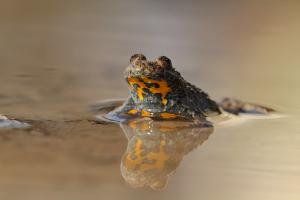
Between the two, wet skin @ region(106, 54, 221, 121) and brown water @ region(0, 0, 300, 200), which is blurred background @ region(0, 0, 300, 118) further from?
wet skin @ region(106, 54, 221, 121)

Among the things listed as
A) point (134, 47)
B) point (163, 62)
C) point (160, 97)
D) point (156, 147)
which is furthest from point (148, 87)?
point (134, 47)

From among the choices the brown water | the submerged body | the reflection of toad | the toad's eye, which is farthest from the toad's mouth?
the brown water

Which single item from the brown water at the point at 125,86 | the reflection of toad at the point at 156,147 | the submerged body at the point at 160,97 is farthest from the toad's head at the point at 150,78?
the brown water at the point at 125,86

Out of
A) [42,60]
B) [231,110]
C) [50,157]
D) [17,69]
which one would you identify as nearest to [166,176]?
[50,157]

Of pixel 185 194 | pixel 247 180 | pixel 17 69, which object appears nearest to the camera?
pixel 185 194

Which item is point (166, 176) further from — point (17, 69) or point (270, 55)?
point (270, 55)

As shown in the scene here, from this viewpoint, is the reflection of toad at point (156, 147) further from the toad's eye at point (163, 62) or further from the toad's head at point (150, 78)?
the toad's eye at point (163, 62)
